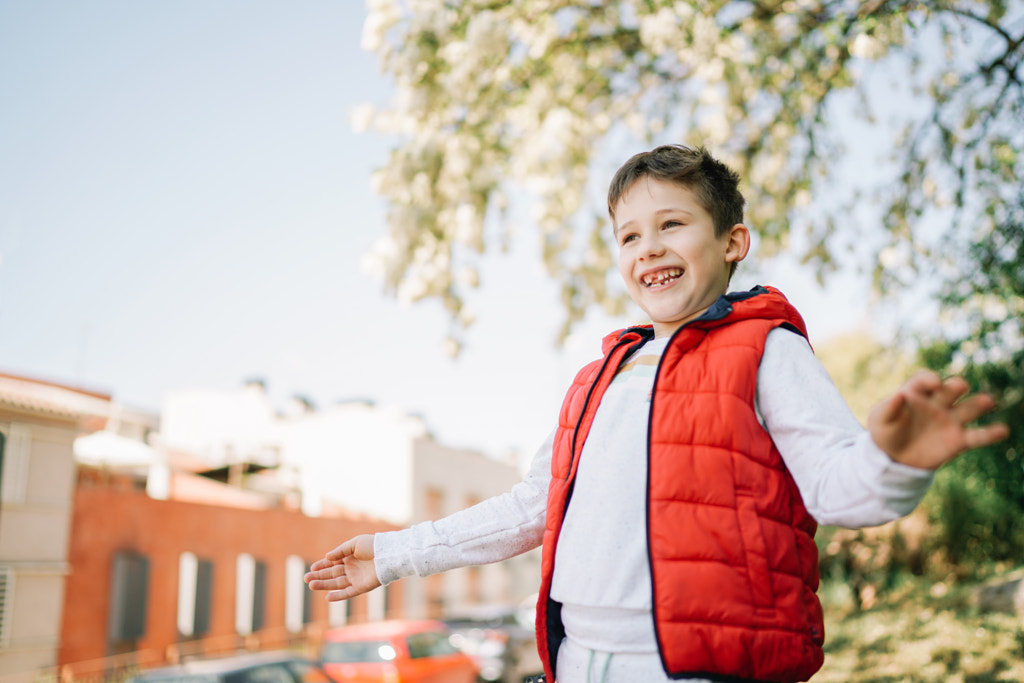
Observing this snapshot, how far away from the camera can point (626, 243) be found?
1.92 metres

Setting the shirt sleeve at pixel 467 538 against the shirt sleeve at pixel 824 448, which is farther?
the shirt sleeve at pixel 467 538

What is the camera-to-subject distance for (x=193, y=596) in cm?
1795

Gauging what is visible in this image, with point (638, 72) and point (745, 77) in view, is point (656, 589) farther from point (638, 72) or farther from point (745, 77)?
point (638, 72)

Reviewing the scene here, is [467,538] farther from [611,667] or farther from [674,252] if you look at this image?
[674,252]

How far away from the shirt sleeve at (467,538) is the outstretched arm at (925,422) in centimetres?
87

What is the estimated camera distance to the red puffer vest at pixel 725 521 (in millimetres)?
1468

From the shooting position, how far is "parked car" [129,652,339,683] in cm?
718

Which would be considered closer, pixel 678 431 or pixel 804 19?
pixel 678 431

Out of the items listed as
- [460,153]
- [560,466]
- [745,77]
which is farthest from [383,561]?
[745,77]

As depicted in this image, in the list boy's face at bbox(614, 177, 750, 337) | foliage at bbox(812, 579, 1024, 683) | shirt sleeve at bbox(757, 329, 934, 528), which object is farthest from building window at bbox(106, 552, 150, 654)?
shirt sleeve at bbox(757, 329, 934, 528)

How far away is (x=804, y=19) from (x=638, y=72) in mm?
1532

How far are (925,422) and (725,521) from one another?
0.37 meters

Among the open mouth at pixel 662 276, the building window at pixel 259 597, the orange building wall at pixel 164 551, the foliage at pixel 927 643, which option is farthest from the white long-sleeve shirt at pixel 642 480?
the building window at pixel 259 597

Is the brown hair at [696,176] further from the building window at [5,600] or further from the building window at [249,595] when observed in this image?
the building window at [249,595]
